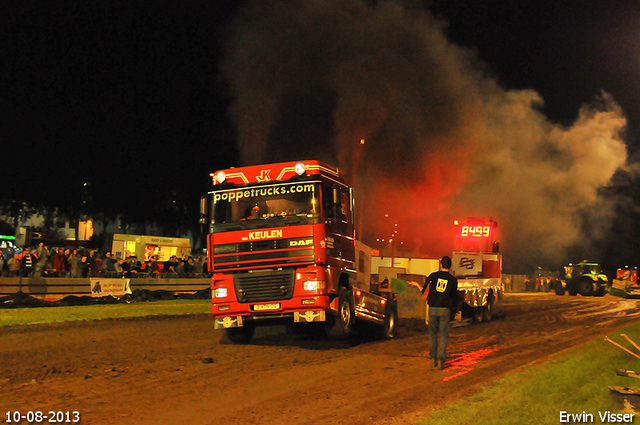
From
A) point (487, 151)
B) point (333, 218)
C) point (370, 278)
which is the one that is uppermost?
point (487, 151)

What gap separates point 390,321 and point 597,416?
27.9 ft

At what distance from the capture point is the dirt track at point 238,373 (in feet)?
21.6

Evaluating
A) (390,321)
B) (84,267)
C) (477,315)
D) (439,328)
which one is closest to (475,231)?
(477,315)

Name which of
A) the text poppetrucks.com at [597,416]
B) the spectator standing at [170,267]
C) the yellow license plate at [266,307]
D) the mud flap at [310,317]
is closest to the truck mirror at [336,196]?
the mud flap at [310,317]

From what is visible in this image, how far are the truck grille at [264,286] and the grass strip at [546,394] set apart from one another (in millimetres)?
4367

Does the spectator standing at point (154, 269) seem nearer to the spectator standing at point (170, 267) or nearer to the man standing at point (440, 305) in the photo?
the spectator standing at point (170, 267)

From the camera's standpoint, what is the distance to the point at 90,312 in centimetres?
1853

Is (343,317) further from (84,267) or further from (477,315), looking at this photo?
(84,267)

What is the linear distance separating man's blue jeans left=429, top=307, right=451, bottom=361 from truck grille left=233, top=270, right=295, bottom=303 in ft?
9.40

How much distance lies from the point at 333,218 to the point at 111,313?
9.88 m

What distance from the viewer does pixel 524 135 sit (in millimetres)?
33875

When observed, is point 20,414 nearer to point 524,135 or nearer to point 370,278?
point 370,278

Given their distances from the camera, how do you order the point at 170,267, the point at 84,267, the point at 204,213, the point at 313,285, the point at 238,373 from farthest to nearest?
the point at 170,267
the point at 84,267
the point at 204,213
the point at 313,285
the point at 238,373

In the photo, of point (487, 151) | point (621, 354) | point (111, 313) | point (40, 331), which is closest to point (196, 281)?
point (111, 313)
